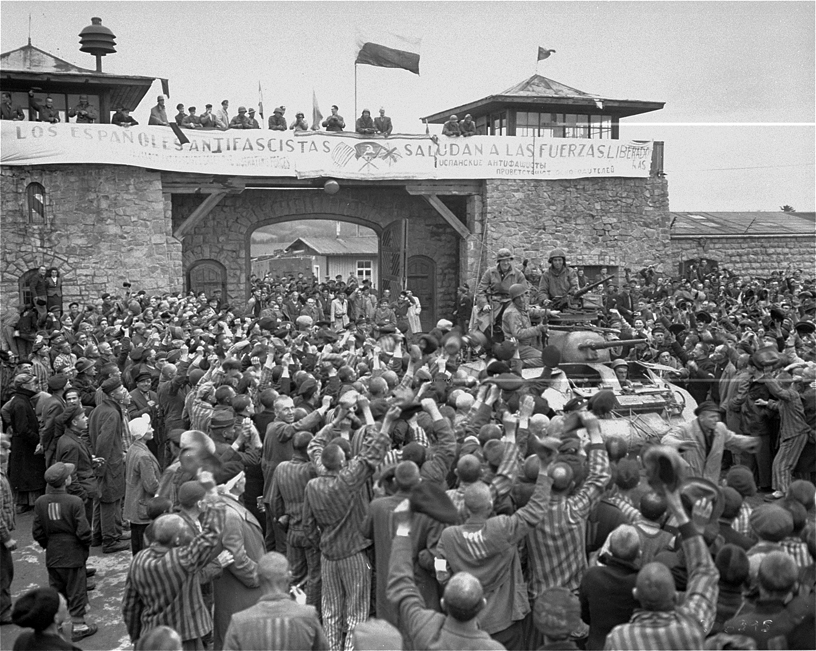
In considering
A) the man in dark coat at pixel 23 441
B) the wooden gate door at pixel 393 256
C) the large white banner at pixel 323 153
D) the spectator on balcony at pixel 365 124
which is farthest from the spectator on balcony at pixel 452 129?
the man in dark coat at pixel 23 441

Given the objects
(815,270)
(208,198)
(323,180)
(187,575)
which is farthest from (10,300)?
(815,270)

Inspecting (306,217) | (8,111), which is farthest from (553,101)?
(8,111)

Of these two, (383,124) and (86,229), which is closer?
(86,229)

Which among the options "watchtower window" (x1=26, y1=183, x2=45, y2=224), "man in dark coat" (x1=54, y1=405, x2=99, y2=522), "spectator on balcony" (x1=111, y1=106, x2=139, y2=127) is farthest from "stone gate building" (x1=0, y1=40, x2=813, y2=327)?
"man in dark coat" (x1=54, y1=405, x2=99, y2=522)

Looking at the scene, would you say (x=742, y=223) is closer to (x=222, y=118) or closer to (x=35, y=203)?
(x=222, y=118)

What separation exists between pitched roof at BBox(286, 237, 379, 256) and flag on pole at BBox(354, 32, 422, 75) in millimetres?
19871

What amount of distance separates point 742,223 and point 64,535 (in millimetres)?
28652

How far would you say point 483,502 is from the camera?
17.2ft

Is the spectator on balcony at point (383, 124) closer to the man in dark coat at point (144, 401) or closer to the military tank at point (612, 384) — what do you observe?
the military tank at point (612, 384)

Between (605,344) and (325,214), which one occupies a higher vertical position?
(325,214)

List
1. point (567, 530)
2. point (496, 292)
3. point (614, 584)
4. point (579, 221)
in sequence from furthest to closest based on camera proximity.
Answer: point (579, 221) → point (496, 292) → point (567, 530) → point (614, 584)

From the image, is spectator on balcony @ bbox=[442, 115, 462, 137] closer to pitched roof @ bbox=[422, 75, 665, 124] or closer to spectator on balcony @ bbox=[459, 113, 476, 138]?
spectator on balcony @ bbox=[459, 113, 476, 138]

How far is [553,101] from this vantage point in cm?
2525

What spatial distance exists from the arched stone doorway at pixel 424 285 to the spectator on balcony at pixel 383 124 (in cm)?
430
